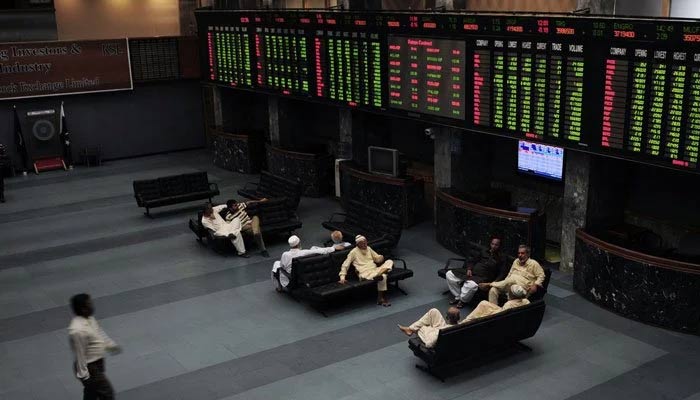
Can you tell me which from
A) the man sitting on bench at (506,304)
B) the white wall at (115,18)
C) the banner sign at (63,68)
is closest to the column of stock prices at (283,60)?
the banner sign at (63,68)

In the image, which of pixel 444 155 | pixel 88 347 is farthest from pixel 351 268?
pixel 88 347

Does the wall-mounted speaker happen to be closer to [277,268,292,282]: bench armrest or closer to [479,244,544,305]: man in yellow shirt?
[277,268,292,282]: bench armrest

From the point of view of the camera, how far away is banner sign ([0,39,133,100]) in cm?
2233

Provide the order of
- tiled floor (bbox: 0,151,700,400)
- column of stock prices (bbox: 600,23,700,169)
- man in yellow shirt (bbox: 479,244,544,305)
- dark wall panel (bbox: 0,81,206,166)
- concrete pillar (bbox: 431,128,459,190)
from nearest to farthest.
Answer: tiled floor (bbox: 0,151,700,400), column of stock prices (bbox: 600,23,700,169), man in yellow shirt (bbox: 479,244,544,305), concrete pillar (bbox: 431,128,459,190), dark wall panel (bbox: 0,81,206,166)

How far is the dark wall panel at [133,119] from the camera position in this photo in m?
23.8

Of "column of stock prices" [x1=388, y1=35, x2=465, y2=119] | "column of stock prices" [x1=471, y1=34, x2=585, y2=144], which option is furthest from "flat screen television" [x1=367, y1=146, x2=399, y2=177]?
"column of stock prices" [x1=471, y1=34, x2=585, y2=144]

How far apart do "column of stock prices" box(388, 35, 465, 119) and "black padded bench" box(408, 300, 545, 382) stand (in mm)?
5254

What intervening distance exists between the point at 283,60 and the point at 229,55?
9.68ft

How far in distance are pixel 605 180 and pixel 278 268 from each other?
5774mm

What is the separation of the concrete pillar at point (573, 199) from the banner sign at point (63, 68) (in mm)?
15992

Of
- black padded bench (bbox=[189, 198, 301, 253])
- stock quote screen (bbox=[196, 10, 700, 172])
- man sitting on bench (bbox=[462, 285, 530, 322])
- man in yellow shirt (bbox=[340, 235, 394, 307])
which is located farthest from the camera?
black padded bench (bbox=[189, 198, 301, 253])

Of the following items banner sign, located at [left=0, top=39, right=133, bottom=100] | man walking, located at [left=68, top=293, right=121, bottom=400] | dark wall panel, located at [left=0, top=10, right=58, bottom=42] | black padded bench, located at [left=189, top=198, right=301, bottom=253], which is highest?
dark wall panel, located at [left=0, top=10, right=58, bottom=42]

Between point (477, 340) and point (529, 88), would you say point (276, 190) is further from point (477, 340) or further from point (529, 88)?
point (477, 340)

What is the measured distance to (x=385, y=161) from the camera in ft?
54.9
